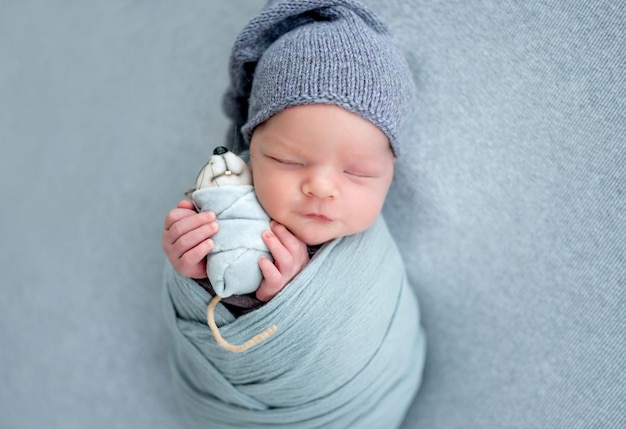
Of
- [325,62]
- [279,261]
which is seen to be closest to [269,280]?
[279,261]

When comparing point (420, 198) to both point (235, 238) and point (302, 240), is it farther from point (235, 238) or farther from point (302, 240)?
point (235, 238)

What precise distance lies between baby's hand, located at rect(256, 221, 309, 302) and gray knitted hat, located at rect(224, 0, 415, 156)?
0.16m

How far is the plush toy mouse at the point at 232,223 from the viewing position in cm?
73

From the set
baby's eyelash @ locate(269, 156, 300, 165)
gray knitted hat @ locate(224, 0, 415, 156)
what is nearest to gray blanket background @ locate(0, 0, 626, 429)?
gray knitted hat @ locate(224, 0, 415, 156)

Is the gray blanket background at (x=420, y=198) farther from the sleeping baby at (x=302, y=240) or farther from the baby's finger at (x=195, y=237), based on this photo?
the baby's finger at (x=195, y=237)

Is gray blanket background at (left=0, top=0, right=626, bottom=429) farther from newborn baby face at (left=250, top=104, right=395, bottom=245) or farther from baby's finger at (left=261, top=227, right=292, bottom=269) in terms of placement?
baby's finger at (left=261, top=227, right=292, bottom=269)

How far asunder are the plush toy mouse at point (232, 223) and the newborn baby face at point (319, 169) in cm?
2

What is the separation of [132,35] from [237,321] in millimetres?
698

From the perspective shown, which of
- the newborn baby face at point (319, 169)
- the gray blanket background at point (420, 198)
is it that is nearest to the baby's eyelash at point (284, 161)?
the newborn baby face at point (319, 169)

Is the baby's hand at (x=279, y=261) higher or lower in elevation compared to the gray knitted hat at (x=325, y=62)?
lower

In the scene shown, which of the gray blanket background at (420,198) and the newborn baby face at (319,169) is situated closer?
the newborn baby face at (319,169)

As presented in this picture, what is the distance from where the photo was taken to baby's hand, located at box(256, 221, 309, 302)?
0.74 metres

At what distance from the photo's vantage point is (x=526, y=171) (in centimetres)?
92

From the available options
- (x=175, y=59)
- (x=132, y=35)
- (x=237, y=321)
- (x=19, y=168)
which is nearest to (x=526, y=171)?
(x=237, y=321)
